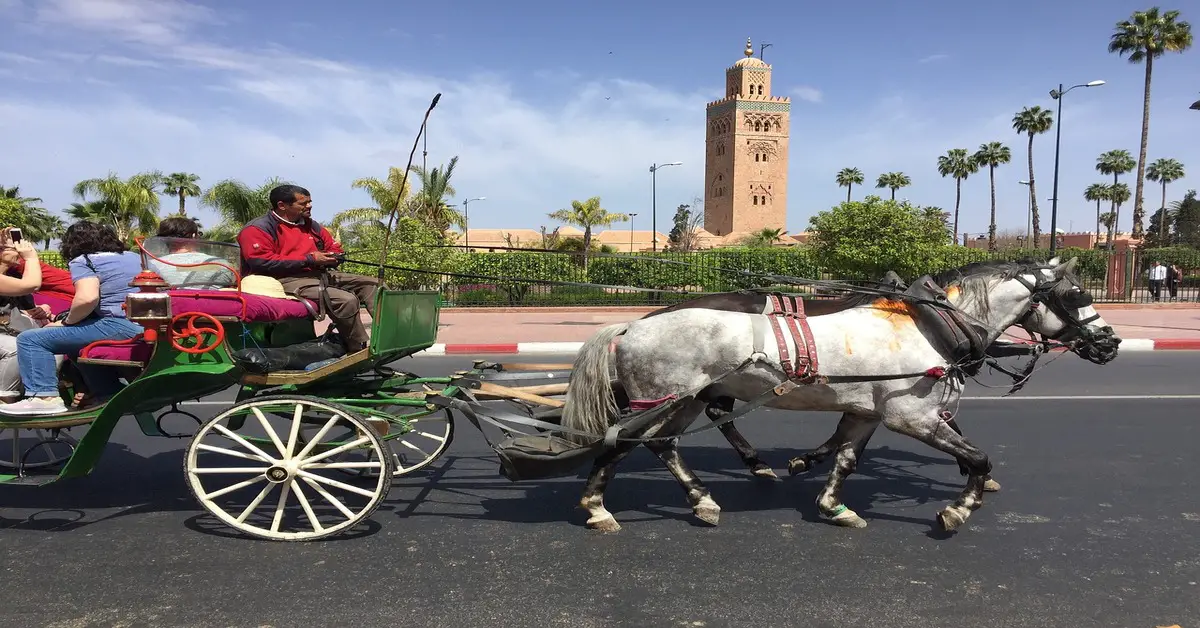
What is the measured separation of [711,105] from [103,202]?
64646 millimetres

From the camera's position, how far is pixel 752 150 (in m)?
77.7

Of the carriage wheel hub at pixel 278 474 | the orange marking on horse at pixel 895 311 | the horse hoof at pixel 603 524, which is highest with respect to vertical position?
the orange marking on horse at pixel 895 311

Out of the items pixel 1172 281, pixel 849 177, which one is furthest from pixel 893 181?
pixel 1172 281

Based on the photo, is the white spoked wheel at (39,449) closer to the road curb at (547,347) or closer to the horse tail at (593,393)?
the horse tail at (593,393)

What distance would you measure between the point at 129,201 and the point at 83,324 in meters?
26.8

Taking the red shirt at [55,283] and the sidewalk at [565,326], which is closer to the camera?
the red shirt at [55,283]

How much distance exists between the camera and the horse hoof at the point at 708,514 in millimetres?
4082

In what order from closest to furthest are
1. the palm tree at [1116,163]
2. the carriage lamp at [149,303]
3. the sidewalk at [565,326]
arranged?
the carriage lamp at [149,303]
the sidewalk at [565,326]
the palm tree at [1116,163]

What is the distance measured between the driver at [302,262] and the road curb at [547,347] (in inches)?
286

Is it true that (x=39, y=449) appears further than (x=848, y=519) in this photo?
Yes

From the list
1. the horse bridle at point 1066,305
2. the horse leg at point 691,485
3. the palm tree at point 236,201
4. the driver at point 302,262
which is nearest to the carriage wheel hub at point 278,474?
the driver at point 302,262

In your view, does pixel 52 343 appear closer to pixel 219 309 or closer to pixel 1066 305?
pixel 219 309

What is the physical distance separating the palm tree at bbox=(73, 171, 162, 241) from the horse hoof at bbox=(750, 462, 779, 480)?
2774 cm

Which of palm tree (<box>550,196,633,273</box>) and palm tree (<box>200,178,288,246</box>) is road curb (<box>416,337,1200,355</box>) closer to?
palm tree (<box>200,178,288,246</box>)
